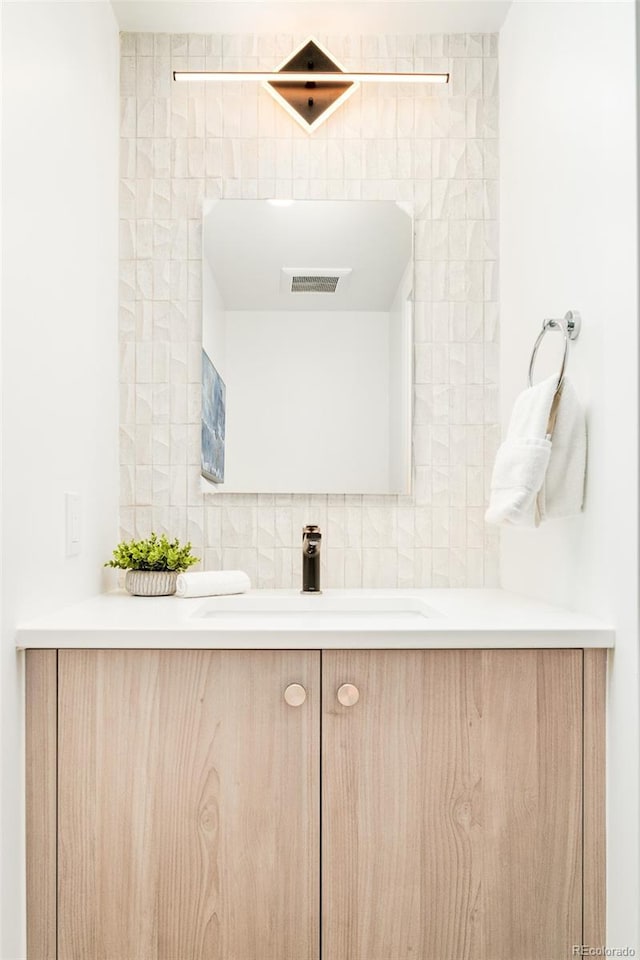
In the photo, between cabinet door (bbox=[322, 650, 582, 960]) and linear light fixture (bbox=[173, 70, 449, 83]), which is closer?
cabinet door (bbox=[322, 650, 582, 960])

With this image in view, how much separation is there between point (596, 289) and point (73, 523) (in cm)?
112

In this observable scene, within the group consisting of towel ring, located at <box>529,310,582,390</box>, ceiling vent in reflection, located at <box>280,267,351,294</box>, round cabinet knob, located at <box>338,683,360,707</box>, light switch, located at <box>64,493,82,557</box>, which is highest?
ceiling vent in reflection, located at <box>280,267,351,294</box>

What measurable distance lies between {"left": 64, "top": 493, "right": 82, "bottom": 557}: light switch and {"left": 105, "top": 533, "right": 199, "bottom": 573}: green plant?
0.15 meters

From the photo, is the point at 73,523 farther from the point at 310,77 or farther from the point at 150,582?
the point at 310,77

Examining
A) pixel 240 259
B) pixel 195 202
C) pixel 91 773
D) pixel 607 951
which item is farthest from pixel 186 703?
pixel 195 202

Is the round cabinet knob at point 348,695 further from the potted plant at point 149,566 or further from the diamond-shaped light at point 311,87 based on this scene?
the diamond-shaped light at point 311,87

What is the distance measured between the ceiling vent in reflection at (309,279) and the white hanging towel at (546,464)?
2.36 ft

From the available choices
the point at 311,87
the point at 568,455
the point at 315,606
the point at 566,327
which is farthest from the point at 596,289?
the point at 311,87

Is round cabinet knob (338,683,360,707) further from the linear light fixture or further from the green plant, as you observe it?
the linear light fixture

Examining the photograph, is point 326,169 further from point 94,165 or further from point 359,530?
point 359,530

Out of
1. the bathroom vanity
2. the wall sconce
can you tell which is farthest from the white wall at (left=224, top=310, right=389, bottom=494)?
the bathroom vanity

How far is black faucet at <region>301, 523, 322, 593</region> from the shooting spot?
1.91 meters

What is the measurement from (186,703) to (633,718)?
739mm

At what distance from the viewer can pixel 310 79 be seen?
6.49 ft
